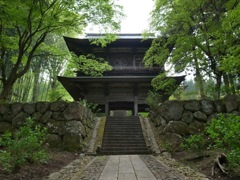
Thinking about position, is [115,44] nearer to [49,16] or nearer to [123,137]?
[49,16]

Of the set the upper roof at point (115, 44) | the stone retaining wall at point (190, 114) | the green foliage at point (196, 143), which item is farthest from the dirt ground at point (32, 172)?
the upper roof at point (115, 44)

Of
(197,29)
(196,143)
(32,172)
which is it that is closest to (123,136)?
(196,143)

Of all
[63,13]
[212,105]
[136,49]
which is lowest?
[212,105]

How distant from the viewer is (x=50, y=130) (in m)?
8.27

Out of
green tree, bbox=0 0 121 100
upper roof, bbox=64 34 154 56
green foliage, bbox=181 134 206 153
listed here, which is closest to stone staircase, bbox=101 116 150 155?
green foliage, bbox=181 134 206 153

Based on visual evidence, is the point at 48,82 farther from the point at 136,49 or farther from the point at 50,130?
the point at 50,130

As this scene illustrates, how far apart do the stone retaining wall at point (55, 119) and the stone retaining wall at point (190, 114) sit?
12.2ft

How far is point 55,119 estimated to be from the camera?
8.46m

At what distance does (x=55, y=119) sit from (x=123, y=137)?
3168 millimetres

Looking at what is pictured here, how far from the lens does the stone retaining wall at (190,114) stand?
28.0ft

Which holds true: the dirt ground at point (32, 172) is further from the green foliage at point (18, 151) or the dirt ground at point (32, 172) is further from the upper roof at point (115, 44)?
the upper roof at point (115, 44)

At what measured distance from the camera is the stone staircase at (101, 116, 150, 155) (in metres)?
8.09

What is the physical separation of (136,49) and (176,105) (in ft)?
31.2

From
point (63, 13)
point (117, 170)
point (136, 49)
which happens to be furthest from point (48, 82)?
point (117, 170)
